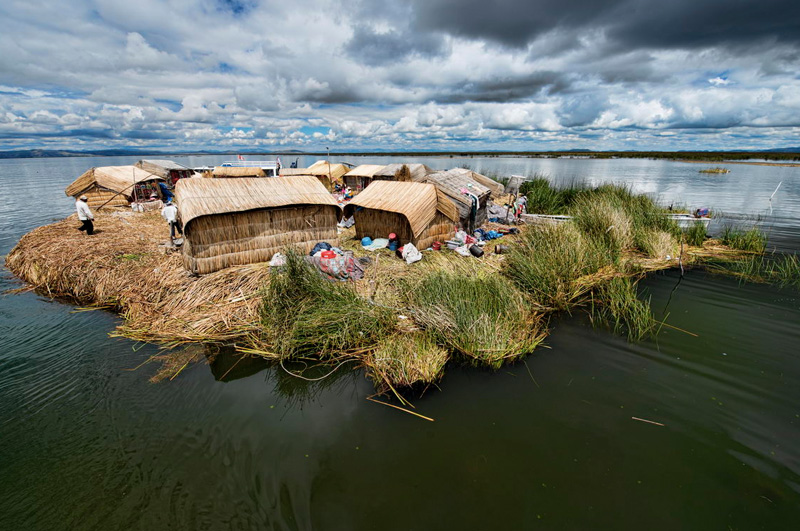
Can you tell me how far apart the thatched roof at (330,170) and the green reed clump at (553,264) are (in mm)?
23346

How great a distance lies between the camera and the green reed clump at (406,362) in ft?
19.4

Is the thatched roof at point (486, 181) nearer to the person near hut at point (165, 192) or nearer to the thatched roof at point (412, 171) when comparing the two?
the thatched roof at point (412, 171)

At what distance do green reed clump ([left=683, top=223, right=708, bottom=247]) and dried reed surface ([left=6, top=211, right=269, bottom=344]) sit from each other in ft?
57.1

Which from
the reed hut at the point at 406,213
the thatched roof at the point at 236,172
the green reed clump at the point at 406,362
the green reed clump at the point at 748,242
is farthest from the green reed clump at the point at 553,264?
the thatched roof at the point at 236,172

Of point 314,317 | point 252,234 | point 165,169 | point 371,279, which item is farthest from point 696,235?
point 165,169

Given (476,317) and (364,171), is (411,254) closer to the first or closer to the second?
(476,317)

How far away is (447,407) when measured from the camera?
556 cm

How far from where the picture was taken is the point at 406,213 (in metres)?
11.2

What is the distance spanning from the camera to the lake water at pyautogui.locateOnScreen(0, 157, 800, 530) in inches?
159

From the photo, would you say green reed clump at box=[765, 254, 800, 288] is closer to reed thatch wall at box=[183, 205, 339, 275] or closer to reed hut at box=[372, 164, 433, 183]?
reed thatch wall at box=[183, 205, 339, 275]

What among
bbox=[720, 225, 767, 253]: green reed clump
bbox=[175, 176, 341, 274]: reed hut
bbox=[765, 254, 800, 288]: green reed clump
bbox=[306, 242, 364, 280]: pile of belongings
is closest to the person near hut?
bbox=[175, 176, 341, 274]: reed hut

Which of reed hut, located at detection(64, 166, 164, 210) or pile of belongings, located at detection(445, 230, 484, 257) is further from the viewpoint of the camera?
reed hut, located at detection(64, 166, 164, 210)

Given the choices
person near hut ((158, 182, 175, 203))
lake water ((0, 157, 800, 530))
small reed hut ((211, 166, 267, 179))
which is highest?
→ small reed hut ((211, 166, 267, 179))

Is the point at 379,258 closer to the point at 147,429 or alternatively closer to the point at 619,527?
the point at 147,429
